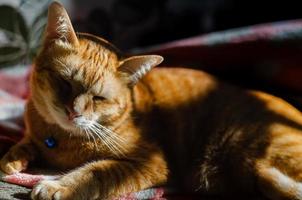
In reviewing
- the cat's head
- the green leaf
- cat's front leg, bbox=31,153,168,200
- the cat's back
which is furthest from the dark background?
cat's front leg, bbox=31,153,168,200

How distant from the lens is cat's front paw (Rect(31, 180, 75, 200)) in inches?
46.0

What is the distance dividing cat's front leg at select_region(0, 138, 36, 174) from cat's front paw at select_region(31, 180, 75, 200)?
5.7 inches

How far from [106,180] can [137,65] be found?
0.98 ft

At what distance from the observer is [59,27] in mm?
1280

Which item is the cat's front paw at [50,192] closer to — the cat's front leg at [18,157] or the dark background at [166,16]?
the cat's front leg at [18,157]

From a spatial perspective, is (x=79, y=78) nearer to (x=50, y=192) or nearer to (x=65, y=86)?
(x=65, y=86)

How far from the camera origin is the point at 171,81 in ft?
5.08

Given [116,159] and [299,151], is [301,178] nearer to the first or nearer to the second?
[299,151]

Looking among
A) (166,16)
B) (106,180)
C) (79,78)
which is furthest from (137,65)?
(166,16)

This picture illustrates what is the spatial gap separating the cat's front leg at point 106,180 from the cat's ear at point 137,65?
214mm

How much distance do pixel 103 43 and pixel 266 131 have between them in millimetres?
491

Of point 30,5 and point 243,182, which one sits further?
point 30,5

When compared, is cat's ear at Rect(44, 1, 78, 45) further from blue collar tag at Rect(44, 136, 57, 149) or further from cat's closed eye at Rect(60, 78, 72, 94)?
blue collar tag at Rect(44, 136, 57, 149)

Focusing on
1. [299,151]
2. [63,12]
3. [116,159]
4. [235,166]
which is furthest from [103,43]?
[299,151]
